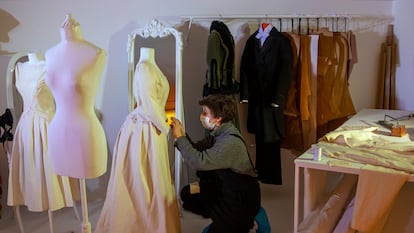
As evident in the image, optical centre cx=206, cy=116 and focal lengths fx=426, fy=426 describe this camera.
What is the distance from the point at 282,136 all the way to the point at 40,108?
1786 mm

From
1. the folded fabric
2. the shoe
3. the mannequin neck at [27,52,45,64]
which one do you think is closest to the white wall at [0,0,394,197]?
the mannequin neck at [27,52,45,64]

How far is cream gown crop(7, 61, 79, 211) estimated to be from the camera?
9.12ft

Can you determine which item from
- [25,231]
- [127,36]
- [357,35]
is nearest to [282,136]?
[357,35]

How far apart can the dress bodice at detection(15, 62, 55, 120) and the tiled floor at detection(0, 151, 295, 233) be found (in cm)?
85

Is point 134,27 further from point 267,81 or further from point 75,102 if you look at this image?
point 75,102

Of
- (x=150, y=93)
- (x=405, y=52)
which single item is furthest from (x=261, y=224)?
(x=405, y=52)

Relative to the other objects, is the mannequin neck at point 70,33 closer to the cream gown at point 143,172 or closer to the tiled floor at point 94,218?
the cream gown at point 143,172

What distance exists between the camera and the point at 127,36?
3494 millimetres

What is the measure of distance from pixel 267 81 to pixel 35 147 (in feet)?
5.70

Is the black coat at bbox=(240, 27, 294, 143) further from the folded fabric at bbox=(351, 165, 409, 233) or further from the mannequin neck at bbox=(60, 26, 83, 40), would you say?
the mannequin neck at bbox=(60, 26, 83, 40)

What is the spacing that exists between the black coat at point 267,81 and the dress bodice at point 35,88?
146 centimetres

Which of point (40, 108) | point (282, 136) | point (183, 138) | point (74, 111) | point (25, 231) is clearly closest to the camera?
point (74, 111)

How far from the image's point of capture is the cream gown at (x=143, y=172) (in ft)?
8.64

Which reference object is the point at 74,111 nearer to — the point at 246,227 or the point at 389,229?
the point at 246,227
